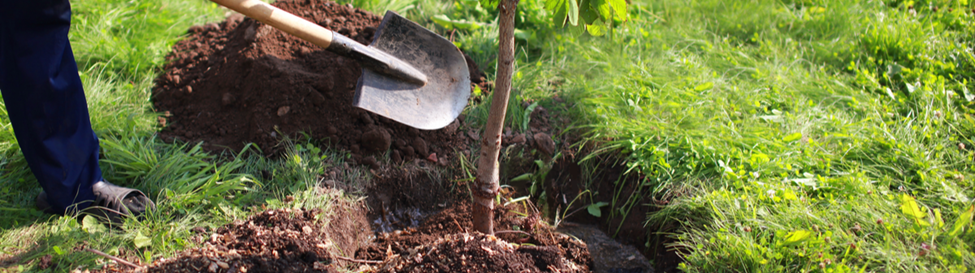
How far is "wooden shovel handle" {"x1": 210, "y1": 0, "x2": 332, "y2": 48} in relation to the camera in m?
2.12

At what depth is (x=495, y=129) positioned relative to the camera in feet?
6.75

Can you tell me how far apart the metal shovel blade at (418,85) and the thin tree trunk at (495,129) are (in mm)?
478

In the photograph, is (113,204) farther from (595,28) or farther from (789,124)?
(789,124)

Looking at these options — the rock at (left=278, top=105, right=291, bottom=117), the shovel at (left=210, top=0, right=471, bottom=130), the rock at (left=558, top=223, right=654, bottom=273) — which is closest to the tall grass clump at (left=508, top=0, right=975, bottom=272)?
the rock at (left=558, top=223, right=654, bottom=273)

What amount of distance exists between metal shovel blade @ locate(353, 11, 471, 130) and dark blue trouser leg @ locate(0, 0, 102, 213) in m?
1.11

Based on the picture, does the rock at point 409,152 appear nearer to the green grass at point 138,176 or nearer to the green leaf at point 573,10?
the green grass at point 138,176

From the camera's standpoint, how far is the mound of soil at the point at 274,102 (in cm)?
262

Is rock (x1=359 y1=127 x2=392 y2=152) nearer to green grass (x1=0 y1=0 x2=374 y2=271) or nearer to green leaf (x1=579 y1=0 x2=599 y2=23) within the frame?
green grass (x1=0 y1=0 x2=374 y2=271)

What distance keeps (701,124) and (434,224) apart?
58.7 inches

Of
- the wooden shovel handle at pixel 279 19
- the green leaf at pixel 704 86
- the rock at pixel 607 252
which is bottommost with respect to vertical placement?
the rock at pixel 607 252

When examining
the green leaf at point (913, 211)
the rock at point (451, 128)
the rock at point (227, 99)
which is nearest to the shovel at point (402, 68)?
the rock at point (451, 128)

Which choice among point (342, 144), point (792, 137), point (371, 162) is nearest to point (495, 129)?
point (371, 162)

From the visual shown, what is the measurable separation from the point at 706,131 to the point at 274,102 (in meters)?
2.24

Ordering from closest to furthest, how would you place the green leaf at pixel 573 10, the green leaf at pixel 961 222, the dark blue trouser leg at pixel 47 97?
the green leaf at pixel 573 10, the dark blue trouser leg at pixel 47 97, the green leaf at pixel 961 222
